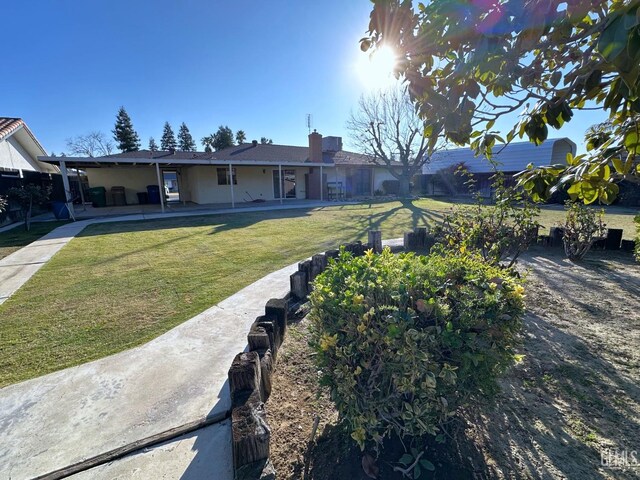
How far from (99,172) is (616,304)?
900 inches

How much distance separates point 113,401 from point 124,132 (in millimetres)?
54250

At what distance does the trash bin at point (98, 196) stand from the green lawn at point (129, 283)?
927cm

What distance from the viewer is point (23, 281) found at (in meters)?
4.87

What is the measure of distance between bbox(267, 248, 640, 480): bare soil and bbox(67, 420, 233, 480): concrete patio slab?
0.30 meters

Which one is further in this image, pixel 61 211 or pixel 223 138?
pixel 223 138

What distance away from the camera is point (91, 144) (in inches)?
1759

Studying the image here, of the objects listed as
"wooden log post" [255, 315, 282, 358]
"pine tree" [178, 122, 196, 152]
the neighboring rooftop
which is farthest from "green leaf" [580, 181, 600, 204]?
"pine tree" [178, 122, 196, 152]

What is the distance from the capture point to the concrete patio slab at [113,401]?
180 centimetres

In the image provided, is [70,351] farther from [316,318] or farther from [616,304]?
[616,304]

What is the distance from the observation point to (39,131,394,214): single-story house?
689 inches

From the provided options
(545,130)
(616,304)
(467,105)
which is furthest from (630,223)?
(467,105)

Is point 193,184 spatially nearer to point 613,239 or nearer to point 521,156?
point 613,239

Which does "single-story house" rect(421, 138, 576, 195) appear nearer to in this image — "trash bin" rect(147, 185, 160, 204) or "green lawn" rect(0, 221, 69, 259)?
"trash bin" rect(147, 185, 160, 204)

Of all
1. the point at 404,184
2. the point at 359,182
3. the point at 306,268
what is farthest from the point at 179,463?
the point at 359,182
